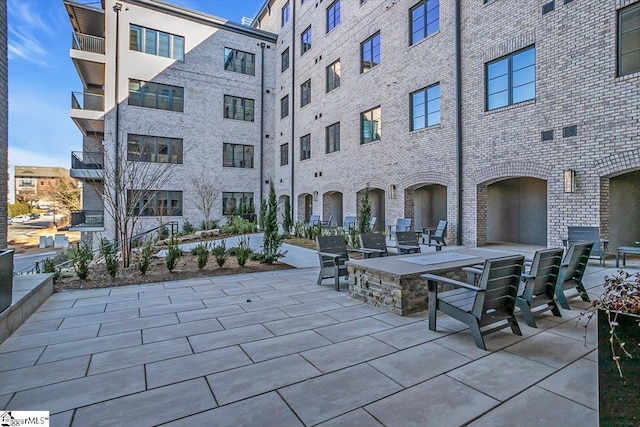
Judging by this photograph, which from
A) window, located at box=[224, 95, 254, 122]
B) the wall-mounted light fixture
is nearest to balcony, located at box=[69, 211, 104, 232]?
window, located at box=[224, 95, 254, 122]

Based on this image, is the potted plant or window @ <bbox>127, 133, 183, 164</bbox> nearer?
the potted plant

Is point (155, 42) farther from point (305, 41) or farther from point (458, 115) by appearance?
point (458, 115)

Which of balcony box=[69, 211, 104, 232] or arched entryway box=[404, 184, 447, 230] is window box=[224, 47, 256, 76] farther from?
arched entryway box=[404, 184, 447, 230]

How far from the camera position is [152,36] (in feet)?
56.9

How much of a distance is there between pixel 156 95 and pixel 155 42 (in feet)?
9.00

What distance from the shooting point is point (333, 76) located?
53.4 ft

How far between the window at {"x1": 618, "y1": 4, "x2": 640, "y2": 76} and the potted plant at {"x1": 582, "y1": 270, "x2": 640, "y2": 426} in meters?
8.30

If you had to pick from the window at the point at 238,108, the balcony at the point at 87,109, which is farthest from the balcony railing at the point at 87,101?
the window at the point at 238,108

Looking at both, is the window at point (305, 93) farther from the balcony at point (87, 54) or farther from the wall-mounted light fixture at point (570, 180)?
the wall-mounted light fixture at point (570, 180)

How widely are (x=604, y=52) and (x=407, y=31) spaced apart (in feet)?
20.9

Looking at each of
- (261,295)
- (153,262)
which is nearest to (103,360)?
(261,295)

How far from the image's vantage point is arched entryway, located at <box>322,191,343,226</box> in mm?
16859

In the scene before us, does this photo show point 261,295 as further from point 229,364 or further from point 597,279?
point 597,279

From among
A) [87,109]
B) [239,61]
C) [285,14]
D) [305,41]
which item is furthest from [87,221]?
[285,14]
